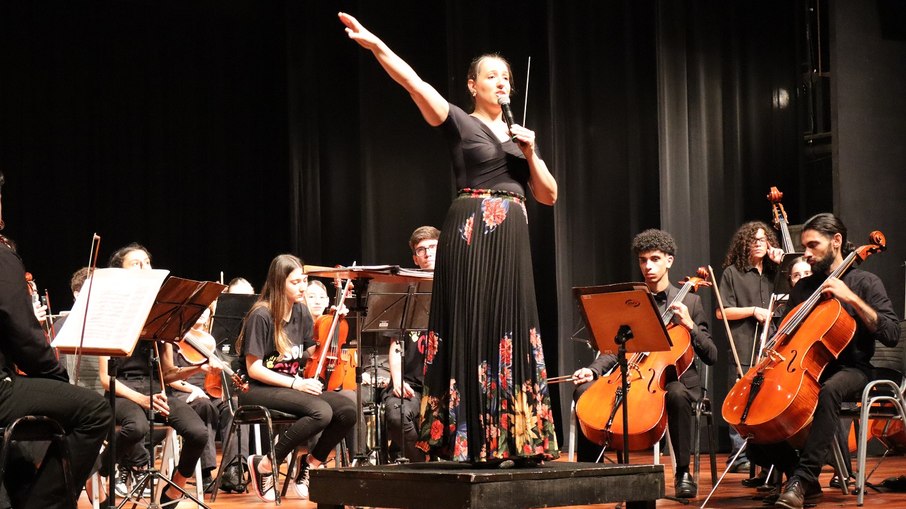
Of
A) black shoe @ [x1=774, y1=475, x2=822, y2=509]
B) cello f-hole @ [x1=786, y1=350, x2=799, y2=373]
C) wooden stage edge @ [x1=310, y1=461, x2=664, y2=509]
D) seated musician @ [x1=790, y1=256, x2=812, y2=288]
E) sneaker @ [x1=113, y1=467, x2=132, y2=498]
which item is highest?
seated musician @ [x1=790, y1=256, x2=812, y2=288]

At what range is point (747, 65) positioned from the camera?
7.52 meters

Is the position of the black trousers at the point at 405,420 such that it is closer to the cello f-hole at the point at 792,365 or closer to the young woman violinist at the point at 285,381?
the young woman violinist at the point at 285,381

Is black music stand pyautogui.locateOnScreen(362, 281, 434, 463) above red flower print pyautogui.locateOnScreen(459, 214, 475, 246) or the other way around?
the other way around

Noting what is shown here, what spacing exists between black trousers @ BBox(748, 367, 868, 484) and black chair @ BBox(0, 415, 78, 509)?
9.03ft

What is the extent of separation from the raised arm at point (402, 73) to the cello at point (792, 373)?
6.28 ft

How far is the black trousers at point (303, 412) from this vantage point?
5.21 metres

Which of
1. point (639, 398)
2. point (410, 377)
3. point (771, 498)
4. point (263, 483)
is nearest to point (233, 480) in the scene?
point (263, 483)

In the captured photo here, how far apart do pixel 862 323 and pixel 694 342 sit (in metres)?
0.77

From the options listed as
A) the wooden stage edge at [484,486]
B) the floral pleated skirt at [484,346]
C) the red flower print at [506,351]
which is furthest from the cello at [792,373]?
the red flower print at [506,351]

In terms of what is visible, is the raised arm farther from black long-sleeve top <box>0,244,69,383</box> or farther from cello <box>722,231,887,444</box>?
cello <box>722,231,887,444</box>

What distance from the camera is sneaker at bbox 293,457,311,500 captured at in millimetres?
5492

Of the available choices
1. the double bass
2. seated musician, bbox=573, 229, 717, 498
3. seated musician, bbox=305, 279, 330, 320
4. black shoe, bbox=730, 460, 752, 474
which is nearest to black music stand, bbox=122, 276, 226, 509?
seated musician, bbox=573, 229, 717, 498

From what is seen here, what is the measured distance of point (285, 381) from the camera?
17.3 feet

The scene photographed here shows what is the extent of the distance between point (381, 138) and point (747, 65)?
3.20 m
